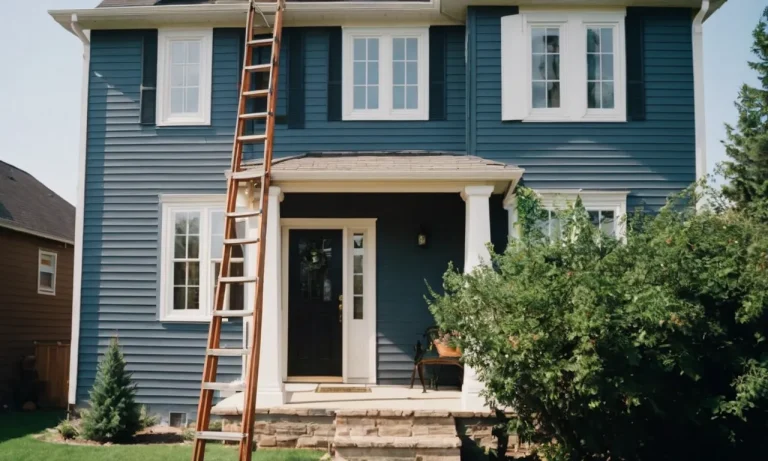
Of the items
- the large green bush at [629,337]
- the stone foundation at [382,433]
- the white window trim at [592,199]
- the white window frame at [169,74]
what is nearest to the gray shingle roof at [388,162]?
the white window trim at [592,199]

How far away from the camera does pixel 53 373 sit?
454 inches

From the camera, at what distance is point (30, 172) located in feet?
55.2

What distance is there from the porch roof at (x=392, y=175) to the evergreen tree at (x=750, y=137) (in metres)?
6.57

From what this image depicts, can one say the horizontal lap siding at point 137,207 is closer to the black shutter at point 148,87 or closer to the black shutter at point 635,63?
the black shutter at point 148,87

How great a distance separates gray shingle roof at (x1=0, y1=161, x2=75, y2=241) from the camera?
41.6ft

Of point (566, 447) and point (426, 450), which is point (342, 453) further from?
point (566, 447)

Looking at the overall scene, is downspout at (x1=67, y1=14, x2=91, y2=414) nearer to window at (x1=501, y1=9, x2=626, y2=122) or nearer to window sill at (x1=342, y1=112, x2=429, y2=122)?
window sill at (x1=342, y1=112, x2=429, y2=122)

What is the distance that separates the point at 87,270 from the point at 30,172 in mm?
9142

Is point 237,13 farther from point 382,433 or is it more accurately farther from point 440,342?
point 382,433

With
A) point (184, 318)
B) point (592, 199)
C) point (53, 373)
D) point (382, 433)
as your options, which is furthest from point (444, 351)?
point (53, 373)

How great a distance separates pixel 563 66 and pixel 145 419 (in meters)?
6.64

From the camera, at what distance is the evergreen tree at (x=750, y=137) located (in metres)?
12.3

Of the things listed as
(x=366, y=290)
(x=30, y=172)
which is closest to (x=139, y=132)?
(x=366, y=290)

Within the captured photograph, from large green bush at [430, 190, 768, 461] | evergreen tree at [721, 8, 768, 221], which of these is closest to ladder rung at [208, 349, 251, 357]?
large green bush at [430, 190, 768, 461]
